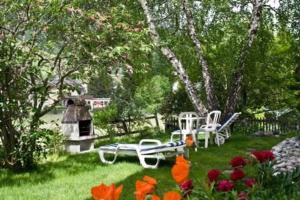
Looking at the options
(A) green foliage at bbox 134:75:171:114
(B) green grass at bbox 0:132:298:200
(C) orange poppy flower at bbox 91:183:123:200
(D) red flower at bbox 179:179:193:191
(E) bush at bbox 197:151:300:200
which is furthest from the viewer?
(A) green foliage at bbox 134:75:171:114

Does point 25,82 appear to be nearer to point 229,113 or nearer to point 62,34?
point 62,34

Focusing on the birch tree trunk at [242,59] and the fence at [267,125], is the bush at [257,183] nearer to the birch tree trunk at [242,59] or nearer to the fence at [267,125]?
the birch tree trunk at [242,59]

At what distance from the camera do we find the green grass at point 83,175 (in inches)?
251

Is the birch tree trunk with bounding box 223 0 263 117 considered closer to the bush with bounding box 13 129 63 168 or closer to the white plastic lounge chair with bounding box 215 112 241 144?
the white plastic lounge chair with bounding box 215 112 241 144

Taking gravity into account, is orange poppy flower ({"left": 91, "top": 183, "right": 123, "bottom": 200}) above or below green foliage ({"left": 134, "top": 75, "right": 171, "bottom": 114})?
below

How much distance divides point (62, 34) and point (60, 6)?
0.98 meters

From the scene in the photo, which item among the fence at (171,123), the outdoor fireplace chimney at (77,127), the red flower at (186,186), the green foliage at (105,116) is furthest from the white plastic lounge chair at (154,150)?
the fence at (171,123)

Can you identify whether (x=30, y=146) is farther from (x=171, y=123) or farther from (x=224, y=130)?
(x=171, y=123)

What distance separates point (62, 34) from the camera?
8.92 meters

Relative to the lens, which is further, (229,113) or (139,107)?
(139,107)

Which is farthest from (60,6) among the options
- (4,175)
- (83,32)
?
(4,175)

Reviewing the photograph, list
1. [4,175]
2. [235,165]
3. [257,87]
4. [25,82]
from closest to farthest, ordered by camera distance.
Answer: [235,165] → [4,175] → [25,82] → [257,87]

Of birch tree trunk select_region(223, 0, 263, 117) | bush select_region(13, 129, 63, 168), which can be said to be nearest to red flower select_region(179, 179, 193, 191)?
bush select_region(13, 129, 63, 168)

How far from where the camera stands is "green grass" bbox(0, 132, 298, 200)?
6.39 meters
